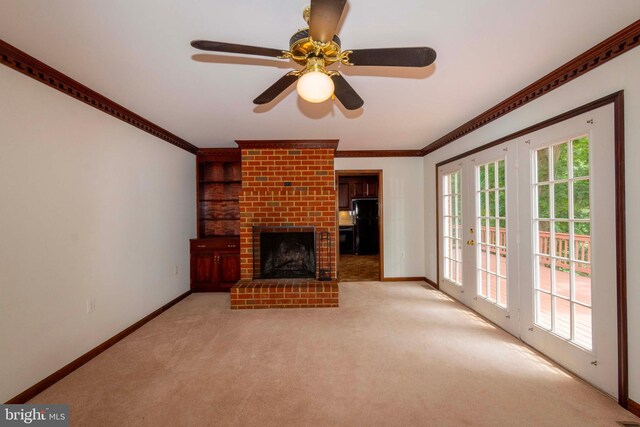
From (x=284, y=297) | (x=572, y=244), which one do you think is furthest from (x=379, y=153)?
(x=572, y=244)

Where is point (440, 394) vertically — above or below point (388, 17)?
below

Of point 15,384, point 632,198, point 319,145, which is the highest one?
point 319,145

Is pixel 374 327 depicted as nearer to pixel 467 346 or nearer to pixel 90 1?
pixel 467 346

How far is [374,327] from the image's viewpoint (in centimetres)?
316

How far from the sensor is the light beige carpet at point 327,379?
1816 mm

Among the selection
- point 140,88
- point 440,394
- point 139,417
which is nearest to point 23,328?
point 139,417

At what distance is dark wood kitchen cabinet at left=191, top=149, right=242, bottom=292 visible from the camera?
4.59m

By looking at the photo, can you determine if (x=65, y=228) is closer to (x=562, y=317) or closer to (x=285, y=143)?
(x=285, y=143)

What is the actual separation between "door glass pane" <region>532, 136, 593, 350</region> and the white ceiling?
72 cm

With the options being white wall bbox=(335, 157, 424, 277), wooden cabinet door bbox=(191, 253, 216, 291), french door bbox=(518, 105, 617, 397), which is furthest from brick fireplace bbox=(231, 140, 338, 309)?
french door bbox=(518, 105, 617, 397)

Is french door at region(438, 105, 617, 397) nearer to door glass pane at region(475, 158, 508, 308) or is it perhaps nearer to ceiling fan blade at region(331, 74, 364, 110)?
door glass pane at region(475, 158, 508, 308)

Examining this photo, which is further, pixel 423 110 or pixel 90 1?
pixel 423 110

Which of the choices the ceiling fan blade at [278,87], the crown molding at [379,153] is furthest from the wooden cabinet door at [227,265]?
the ceiling fan blade at [278,87]

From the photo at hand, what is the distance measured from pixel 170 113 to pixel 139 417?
2.70m
